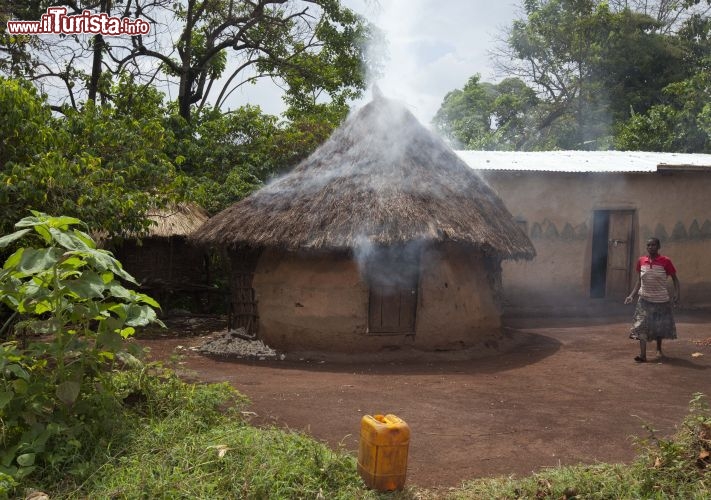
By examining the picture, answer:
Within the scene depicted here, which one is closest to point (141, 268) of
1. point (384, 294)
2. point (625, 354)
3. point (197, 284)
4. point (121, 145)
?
point (197, 284)

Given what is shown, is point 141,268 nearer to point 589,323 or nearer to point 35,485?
point 589,323

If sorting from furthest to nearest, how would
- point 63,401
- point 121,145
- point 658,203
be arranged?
point 658,203 → point 121,145 → point 63,401

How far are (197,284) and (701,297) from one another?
10.2m

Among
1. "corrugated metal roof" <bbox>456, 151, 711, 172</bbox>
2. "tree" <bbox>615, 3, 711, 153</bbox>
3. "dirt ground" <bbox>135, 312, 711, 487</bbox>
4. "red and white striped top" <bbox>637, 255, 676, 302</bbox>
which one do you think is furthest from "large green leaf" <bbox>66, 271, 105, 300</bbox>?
"tree" <bbox>615, 3, 711, 153</bbox>

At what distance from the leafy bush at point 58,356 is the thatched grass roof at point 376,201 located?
427 cm

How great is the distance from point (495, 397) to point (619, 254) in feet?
26.4

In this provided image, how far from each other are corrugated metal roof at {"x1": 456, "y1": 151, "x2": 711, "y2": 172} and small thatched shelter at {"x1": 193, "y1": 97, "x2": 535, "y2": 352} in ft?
11.2

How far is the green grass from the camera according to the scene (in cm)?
387

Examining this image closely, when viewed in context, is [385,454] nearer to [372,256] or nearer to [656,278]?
[372,256]

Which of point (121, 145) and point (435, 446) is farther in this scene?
point (121, 145)

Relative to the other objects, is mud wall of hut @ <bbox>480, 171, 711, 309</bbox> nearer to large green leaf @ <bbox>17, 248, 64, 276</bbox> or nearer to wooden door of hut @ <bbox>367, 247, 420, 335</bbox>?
wooden door of hut @ <bbox>367, 247, 420, 335</bbox>

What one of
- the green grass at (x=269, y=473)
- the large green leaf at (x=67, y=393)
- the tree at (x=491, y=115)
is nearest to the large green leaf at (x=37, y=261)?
the large green leaf at (x=67, y=393)

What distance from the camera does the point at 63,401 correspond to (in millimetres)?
4281

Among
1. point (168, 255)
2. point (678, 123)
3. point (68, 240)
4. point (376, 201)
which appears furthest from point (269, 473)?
point (678, 123)
